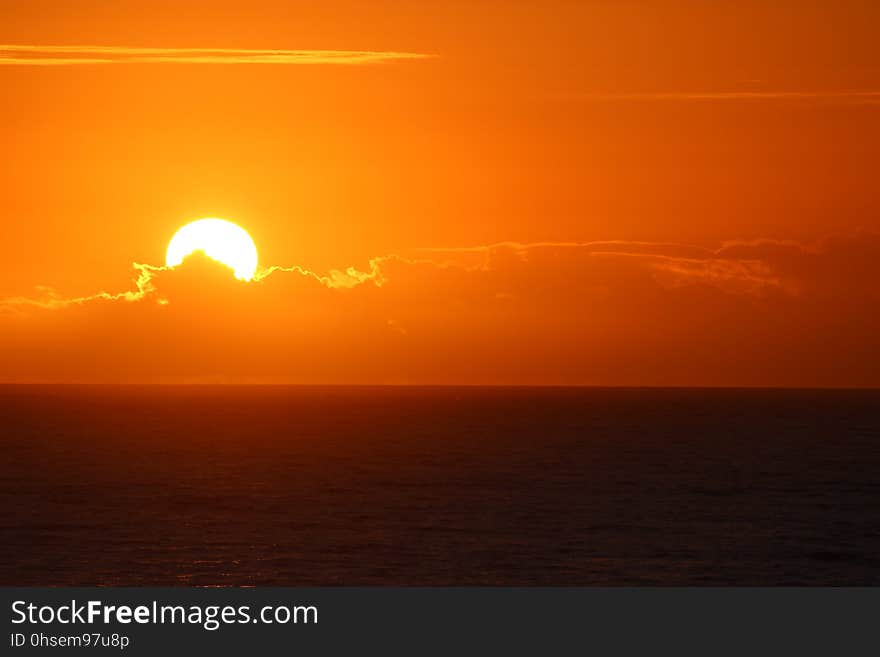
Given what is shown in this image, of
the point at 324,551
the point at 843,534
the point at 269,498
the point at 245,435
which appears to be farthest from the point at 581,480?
the point at 245,435

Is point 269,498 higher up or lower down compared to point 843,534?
higher up

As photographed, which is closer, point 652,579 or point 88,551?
point 652,579

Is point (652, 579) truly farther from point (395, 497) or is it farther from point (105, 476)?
point (105, 476)

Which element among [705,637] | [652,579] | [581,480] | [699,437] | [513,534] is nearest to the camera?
[705,637]

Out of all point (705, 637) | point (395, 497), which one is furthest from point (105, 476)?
point (705, 637)

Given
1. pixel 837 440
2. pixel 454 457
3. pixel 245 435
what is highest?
pixel 245 435

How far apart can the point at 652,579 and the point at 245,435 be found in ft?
457

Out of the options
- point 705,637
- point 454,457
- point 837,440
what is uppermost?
point 837,440

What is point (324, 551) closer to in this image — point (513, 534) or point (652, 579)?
point (513, 534)

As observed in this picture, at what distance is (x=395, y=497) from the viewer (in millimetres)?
102812

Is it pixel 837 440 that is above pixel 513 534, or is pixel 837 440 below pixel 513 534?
above

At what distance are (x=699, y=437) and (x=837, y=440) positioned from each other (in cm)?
2362

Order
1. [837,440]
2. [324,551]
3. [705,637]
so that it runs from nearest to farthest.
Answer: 1. [705,637]
2. [324,551]
3. [837,440]

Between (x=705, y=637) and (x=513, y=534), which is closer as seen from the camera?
(x=705, y=637)
